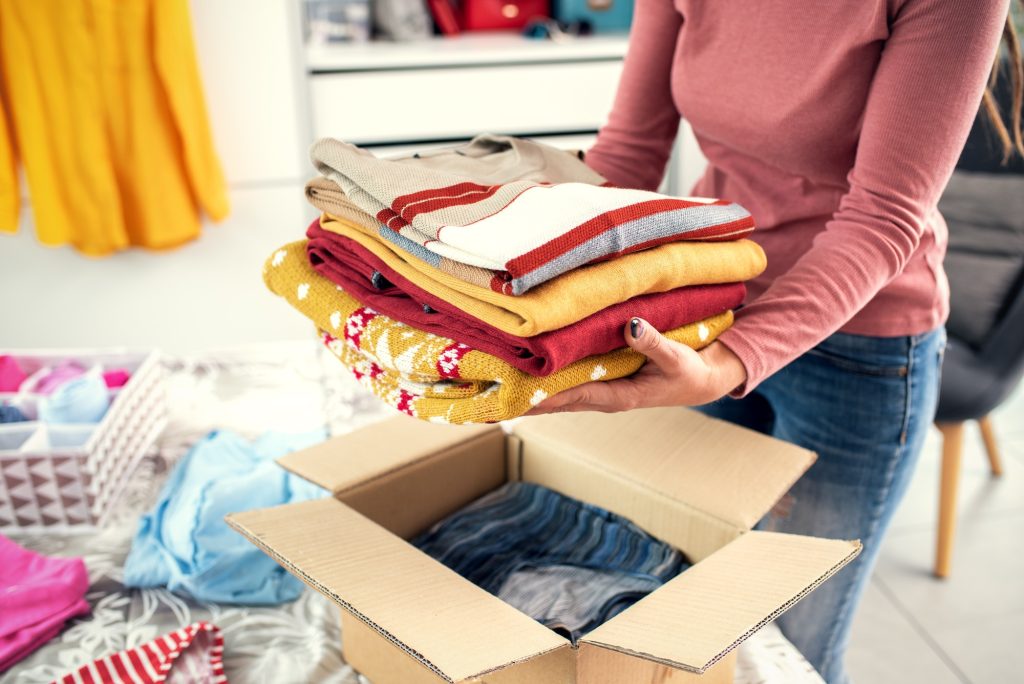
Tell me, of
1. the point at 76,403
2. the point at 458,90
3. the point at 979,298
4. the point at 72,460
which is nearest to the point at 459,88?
the point at 458,90

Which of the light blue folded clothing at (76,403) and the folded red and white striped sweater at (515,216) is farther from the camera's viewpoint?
the light blue folded clothing at (76,403)

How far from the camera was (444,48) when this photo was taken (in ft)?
7.70

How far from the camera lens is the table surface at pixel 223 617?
2.54ft

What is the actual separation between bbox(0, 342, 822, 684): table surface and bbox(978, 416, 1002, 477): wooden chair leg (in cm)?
151

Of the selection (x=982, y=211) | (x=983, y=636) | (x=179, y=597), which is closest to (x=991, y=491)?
(x=983, y=636)

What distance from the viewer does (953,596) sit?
175cm

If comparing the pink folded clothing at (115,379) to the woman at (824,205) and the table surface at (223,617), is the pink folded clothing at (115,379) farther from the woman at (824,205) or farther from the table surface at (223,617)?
the woman at (824,205)

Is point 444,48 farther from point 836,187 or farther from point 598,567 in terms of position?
point 598,567

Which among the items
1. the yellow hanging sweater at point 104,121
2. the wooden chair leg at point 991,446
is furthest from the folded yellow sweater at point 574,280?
the wooden chair leg at point 991,446

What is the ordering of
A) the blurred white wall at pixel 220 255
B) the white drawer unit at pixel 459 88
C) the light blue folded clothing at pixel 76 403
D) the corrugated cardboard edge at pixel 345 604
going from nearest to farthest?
the corrugated cardboard edge at pixel 345 604
the light blue folded clothing at pixel 76 403
the blurred white wall at pixel 220 255
the white drawer unit at pixel 459 88

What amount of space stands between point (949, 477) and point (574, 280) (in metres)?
1.44

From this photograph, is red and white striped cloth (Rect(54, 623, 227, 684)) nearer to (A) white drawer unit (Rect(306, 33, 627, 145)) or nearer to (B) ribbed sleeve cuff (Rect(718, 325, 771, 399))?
(B) ribbed sleeve cuff (Rect(718, 325, 771, 399))

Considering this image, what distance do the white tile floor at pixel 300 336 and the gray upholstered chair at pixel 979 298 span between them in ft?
0.37

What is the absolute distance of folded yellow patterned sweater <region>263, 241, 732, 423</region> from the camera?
632 mm
